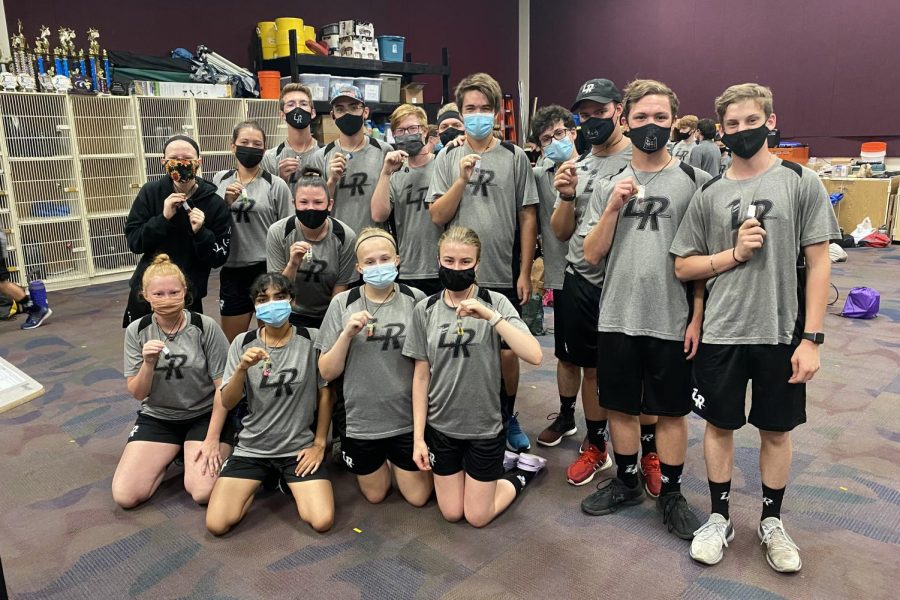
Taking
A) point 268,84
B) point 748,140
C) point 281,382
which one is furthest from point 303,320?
point 268,84

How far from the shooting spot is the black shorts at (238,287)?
3.58m

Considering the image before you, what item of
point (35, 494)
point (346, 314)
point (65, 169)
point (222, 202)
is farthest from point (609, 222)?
point (65, 169)

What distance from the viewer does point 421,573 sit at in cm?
236

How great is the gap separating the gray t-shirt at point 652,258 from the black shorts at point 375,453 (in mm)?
1031

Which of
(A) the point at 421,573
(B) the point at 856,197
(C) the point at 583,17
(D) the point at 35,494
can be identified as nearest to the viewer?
(A) the point at 421,573

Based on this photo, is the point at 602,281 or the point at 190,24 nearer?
the point at 602,281

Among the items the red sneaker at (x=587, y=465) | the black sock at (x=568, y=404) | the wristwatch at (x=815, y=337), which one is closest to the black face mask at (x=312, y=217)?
the black sock at (x=568, y=404)

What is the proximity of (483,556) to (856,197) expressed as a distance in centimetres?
877

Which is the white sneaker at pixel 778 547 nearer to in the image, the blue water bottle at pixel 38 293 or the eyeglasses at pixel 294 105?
the eyeglasses at pixel 294 105

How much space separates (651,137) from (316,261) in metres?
1.63

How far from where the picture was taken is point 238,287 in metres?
3.60

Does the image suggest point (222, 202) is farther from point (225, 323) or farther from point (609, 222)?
point (609, 222)

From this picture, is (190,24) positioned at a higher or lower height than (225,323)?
higher

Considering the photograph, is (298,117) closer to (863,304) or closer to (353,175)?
(353,175)
